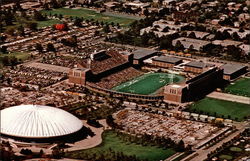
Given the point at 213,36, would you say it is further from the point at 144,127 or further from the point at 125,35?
the point at 144,127

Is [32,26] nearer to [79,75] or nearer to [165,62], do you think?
[165,62]

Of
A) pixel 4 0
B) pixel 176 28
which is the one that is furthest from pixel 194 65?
pixel 4 0

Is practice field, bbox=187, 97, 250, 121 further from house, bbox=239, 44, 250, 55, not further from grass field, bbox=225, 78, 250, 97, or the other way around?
house, bbox=239, 44, 250, 55

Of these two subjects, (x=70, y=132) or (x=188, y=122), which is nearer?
(x=70, y=132)

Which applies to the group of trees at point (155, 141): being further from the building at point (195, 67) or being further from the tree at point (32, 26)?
the tree at point (32, 26)

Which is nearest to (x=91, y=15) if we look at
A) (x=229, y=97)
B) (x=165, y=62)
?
(x=165, y=62)

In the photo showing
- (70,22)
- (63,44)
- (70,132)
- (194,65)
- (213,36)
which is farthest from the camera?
(70,22)

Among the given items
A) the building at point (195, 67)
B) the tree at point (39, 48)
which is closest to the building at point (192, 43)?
the building at point (195, 67)
